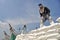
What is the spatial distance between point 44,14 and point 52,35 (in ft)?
4.16

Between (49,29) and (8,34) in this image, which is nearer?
(49,29)

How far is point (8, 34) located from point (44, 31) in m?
3.96

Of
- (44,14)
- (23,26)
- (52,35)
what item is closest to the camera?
(52,35)

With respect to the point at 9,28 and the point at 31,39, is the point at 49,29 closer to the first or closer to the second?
the point at 31,39

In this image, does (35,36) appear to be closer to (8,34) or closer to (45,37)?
(45,37)

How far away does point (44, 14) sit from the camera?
7.69 meters

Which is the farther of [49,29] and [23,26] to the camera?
[23,26]

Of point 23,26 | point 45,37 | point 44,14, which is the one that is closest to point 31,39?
point 45,37

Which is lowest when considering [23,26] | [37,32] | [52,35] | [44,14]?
[52,35]

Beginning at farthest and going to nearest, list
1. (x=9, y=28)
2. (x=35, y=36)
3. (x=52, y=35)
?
(x=9, y=28)
(x=35, y=36)
(x=52, y=35)

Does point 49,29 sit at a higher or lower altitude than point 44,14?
lower

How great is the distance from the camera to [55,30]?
672 cm

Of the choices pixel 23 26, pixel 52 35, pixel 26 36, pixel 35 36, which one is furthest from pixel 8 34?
pixel 52 35

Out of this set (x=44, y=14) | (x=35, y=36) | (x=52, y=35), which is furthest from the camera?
(x=44, y=14)
